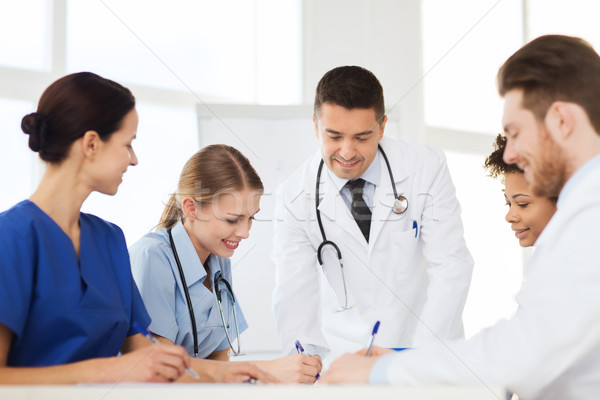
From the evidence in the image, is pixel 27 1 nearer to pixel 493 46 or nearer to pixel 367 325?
pixel 367 325

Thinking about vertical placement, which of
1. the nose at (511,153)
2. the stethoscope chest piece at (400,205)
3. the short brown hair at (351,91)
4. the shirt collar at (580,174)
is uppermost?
the short brown hair at (351,91)

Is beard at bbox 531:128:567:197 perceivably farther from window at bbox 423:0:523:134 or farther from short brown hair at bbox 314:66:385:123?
window at bbox 423:0:523:134

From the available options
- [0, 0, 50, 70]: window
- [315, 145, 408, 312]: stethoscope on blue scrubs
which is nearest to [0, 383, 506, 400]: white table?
[315, 145, 408, 312]: stethoscope on blue scrubs

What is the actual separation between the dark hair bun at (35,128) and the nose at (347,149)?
939 millimetres

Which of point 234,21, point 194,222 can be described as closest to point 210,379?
point 194,222

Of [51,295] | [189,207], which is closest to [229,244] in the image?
[189,207]

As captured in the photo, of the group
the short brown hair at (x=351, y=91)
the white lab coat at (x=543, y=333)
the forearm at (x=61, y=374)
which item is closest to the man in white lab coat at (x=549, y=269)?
the white lab coat at (x=543, y=333)

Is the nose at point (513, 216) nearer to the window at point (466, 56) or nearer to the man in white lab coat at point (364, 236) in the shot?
the man in white lab coat at point (364, 236)

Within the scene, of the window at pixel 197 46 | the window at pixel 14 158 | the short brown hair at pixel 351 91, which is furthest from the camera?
the window at pixel 197 46

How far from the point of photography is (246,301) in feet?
8.29

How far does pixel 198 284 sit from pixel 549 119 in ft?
3.20

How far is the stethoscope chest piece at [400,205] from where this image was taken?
191 cm

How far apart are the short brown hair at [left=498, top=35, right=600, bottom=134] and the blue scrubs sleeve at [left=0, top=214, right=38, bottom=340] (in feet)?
3.13

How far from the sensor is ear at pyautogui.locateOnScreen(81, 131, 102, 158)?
1.17 meters
